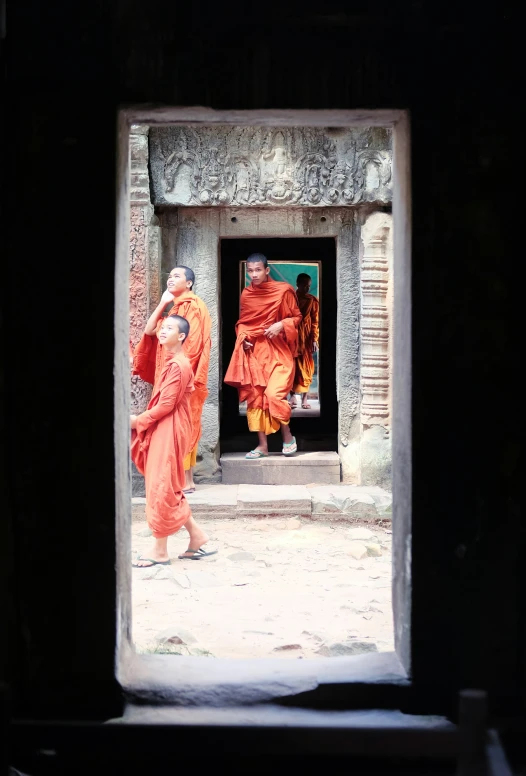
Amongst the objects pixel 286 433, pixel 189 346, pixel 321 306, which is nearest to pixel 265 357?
pixel 286 433

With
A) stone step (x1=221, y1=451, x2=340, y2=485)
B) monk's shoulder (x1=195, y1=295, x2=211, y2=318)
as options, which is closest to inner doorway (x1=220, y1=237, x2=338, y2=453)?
stone step (x1=221, y1=451, x2=340, y2=485)

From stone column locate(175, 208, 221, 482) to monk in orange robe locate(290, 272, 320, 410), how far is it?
329 cm

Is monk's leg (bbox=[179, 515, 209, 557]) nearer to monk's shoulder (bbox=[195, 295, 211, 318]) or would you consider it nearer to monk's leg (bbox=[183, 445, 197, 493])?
monk's leg (bbox=[183, 445, 197, 493])

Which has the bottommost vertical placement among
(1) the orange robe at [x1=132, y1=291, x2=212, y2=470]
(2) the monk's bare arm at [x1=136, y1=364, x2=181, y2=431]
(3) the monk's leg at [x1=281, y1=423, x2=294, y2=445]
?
(3) the monk's leg at [x1=281, y1=423, x2=294, y2=445]

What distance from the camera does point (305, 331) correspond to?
11.5m

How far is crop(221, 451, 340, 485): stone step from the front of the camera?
320 inches

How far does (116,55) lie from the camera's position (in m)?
2.21

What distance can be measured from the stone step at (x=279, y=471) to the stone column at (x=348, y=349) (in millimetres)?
182

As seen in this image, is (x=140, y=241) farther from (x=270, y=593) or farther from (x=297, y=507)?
(x=270, y=593)

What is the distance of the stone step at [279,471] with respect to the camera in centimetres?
813
